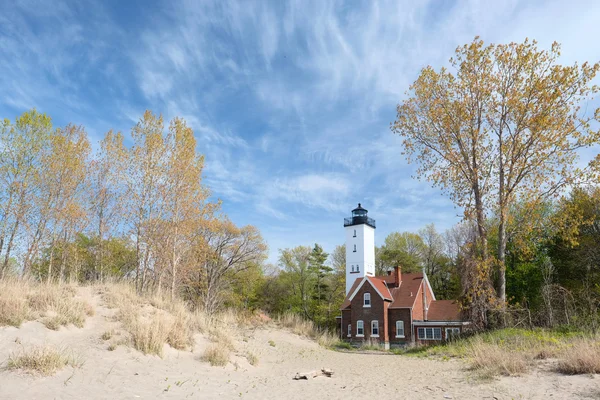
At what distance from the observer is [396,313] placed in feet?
119

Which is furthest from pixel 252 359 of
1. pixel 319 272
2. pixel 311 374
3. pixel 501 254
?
pixel 319 272

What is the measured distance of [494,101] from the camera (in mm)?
17359

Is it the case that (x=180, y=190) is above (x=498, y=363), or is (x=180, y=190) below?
above

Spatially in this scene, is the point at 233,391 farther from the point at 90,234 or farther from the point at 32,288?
the point at 90,234

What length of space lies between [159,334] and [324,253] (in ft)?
135

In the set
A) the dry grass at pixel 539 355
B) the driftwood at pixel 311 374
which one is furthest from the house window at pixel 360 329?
the driftwood at pixel 311 374

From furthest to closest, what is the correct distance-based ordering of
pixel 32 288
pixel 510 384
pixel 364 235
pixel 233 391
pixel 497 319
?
pixel 364 235 < pixel 497 319 < pixel 32 288 < pixel 233 391 < pixel 510 384

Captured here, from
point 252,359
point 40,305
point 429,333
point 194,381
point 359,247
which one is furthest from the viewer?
point 359,247

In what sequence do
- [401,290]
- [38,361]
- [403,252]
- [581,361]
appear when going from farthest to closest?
[403,252]
[401,290]
[581,361]
[38,361]

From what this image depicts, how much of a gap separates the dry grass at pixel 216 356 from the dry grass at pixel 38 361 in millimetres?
4246

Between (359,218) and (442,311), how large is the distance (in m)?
15.8

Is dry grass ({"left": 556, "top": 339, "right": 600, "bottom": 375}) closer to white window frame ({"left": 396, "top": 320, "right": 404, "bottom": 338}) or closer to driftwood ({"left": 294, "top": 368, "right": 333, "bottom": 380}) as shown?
driftwood ({"left": 294, "top": 368, "right": 333, "bottom": 380})

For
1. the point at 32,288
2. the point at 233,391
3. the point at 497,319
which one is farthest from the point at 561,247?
Result: the point at 32,288

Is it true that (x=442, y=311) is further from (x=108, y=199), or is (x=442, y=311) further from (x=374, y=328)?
(x=108, y=199)
